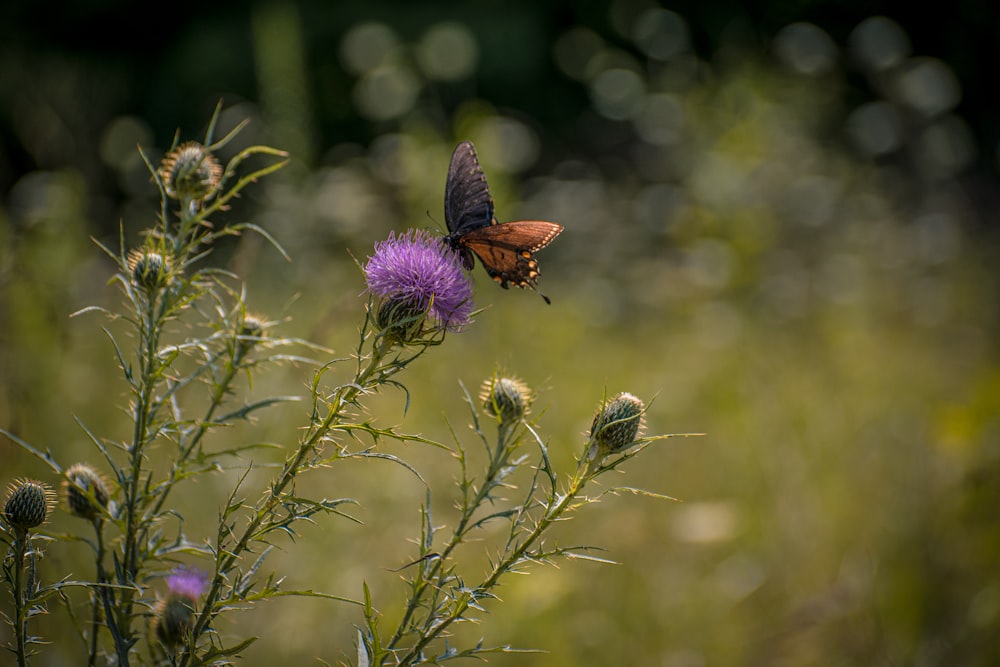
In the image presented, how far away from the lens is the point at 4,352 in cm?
258

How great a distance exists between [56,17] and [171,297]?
14.2 m

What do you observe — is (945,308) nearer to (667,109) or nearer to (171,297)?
(667,109)

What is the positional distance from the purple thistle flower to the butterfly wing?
0.95 ft


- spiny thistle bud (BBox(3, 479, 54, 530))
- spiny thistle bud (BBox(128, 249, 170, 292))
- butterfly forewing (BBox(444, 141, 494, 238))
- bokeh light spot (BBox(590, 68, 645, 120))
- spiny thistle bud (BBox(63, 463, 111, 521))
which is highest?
bokeh light spot (BBox(590, 68, 645, 120))

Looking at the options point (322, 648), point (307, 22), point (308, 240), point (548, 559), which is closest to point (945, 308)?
point (308, 240)

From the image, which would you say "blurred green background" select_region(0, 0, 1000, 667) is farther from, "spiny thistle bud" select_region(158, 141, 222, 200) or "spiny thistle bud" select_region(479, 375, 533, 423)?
"spiny thistle bud" select_region(479, 375, 533, 423)

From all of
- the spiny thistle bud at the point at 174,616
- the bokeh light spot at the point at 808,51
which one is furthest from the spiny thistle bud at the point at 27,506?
the bokeh light spot at the point at 808,51

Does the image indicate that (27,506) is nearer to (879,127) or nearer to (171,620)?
(171,620)

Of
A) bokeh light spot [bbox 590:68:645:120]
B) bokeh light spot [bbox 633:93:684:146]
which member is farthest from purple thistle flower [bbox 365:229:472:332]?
bokeh light spot [bbox 590:68:645:120]

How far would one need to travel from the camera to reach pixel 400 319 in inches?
65.6

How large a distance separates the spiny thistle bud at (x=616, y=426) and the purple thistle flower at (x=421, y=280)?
0.35 meters

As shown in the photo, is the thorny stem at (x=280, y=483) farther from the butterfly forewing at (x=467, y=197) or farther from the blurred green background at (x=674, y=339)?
the butterfly forewing at (x=467, y=197)

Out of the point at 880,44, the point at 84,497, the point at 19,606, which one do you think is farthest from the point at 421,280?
the point at 880,44

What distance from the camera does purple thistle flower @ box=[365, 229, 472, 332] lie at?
1.69 m
